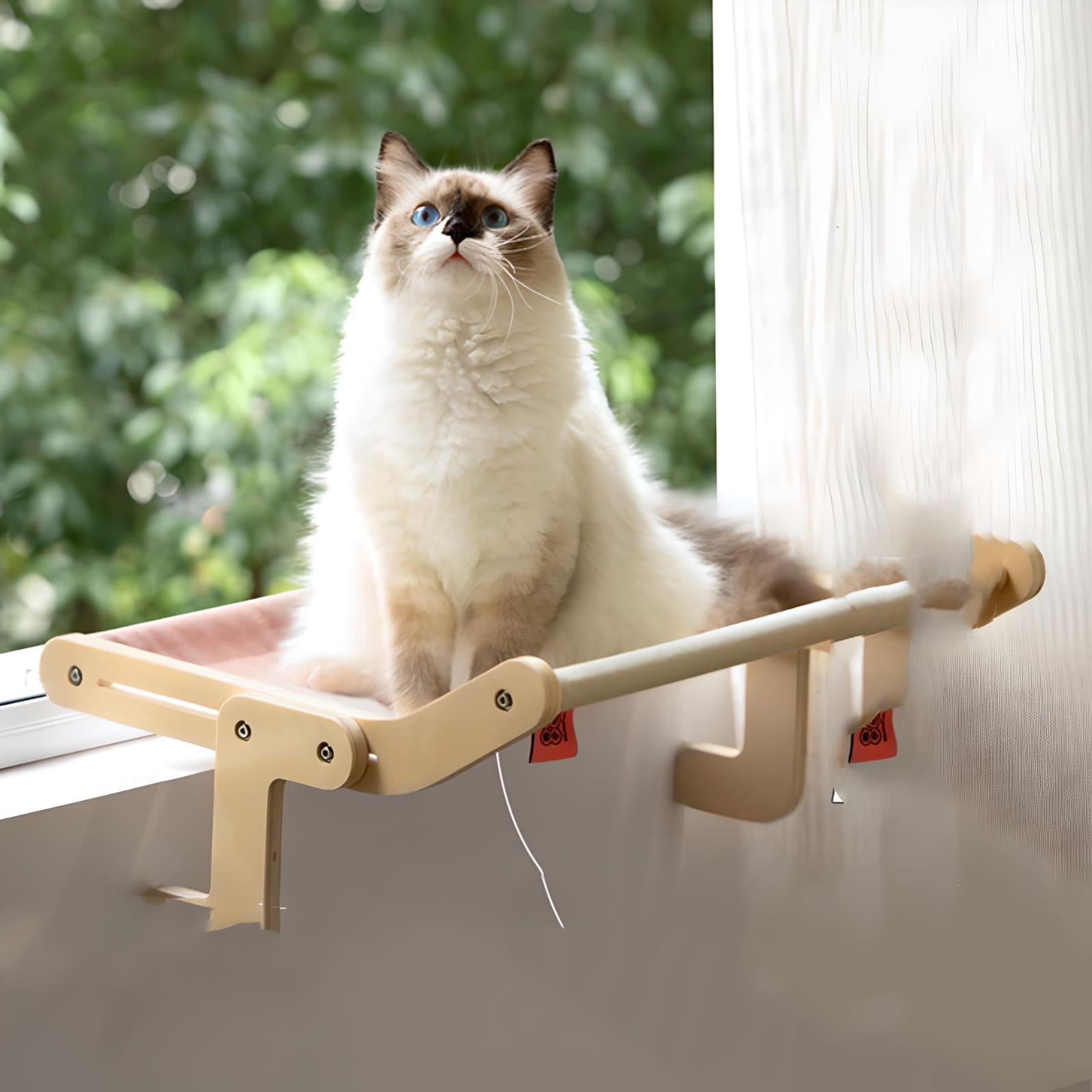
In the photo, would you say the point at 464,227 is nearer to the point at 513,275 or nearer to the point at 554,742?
the point at 513,275

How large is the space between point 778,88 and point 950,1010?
34.6 inches

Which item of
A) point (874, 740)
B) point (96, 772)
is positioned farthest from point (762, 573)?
point (96, 772)

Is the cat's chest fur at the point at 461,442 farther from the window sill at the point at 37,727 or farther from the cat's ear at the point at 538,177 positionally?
the window sill at the point at 37,727

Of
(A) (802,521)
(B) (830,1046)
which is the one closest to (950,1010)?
(B) (830,1046)

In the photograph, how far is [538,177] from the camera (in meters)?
0.80

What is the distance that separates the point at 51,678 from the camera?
929 mm

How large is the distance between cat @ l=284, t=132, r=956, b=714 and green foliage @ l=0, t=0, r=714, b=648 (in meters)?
1.00

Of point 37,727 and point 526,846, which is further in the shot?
point 526,846

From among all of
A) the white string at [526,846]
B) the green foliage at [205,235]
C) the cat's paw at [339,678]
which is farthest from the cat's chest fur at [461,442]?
the green foliage at [205,235]

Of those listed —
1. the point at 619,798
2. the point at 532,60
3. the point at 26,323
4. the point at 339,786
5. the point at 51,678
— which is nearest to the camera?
the point at 339,786

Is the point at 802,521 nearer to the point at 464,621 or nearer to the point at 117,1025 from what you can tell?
the point at 464,621

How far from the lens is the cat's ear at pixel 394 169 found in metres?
0.80

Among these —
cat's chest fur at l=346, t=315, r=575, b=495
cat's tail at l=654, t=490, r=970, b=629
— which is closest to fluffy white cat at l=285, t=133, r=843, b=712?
cat's chest fur at l=346, t=315, r=575, b=495

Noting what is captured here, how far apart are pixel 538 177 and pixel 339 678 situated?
0.36m
